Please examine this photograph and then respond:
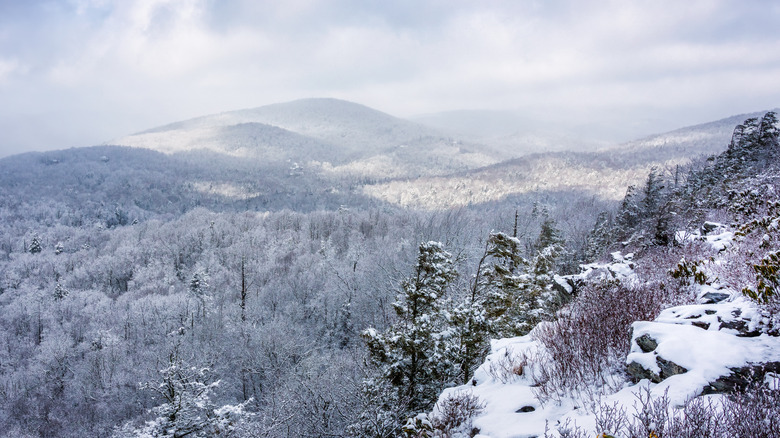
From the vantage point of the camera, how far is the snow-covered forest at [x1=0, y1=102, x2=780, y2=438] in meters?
4.56

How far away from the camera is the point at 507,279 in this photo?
40.8ft

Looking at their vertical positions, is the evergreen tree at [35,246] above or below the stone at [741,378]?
below

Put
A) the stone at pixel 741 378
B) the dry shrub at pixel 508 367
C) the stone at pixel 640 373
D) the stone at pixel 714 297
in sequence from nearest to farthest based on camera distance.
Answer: the stone at pixel 741 378 < the stone at pixel 640 373 < the stone at pixel 714 297 < the dry shrub at pixel 508 367

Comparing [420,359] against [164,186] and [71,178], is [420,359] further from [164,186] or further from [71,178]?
[71,178]

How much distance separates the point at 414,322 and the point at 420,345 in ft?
2.18

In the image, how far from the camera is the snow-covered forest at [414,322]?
4559 mm

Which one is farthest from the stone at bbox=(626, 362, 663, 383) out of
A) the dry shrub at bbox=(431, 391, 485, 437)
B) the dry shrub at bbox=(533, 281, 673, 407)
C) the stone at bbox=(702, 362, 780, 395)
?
the dry shrub at bbox=(431, 391, 485, 437)

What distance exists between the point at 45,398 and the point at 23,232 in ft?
272

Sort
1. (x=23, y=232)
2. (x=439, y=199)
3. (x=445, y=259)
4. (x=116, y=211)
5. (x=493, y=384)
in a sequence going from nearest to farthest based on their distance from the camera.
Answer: (x=493, y=384) → (x=445, y=259) → (x=23, y=232) → (x=116, y=211) → (x=439, y=199)

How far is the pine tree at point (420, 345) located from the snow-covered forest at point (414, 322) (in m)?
0.06

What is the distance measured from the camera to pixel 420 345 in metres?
9.41

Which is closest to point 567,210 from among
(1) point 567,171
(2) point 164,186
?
(1) point 567,171

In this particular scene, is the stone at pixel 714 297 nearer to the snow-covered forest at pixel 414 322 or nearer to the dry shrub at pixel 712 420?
the snow-covered forest at pixel 414 322

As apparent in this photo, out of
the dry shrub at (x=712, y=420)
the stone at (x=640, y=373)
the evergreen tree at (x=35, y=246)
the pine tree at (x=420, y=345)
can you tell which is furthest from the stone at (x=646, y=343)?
the evergreen tree at (x=35, y=246)
